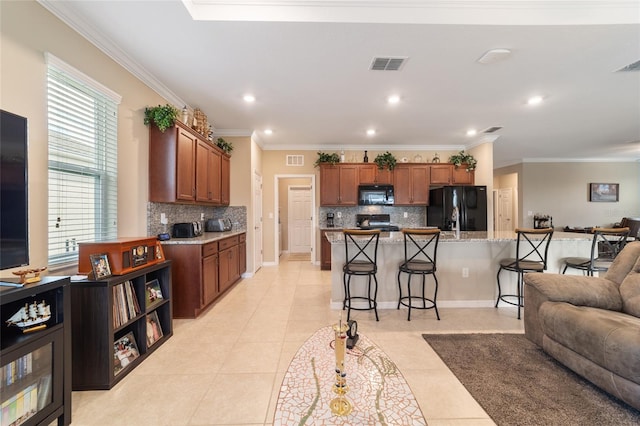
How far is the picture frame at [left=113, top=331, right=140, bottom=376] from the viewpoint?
83.4 inches

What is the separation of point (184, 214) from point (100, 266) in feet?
7.13

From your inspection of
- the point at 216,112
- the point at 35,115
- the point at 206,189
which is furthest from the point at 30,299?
the point at 216,112

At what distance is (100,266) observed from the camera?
81.1 inches

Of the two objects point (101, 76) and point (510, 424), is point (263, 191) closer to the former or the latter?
point (101, 76)

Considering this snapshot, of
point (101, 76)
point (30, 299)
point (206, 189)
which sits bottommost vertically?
point (30, 299)

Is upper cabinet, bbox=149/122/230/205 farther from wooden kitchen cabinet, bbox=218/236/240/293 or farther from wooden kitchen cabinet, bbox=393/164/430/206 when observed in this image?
wooden kitchen cabinet, bbox=393/164/430/206

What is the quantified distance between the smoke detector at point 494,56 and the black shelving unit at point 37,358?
148 inches

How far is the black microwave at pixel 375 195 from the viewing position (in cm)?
606

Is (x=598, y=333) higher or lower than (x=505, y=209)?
lower

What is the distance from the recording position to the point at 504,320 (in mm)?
3150

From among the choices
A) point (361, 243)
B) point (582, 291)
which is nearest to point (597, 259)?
point (582, 291)

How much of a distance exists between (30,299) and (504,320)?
410cm

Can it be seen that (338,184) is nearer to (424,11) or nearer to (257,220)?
(257,220)

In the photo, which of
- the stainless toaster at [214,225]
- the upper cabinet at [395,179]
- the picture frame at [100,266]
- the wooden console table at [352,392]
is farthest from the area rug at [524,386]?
the upper cabinet at [395,179]
